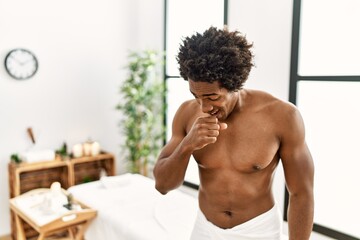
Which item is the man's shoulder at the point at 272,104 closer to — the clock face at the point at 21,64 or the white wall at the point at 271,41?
the white wall at the point at 271,41

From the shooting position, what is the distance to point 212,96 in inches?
44.1

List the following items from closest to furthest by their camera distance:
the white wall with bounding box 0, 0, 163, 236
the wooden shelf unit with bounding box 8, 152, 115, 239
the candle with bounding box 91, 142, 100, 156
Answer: the wooden shelf unit with bounding box 8, 152, 115, 239, the white wall with bounding box 0, 0, 163, 236, the candle with bounding box 91, 142, 100, 156

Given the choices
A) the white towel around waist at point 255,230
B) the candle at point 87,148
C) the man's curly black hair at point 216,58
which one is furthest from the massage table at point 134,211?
the man's curly black hair at point 216,58

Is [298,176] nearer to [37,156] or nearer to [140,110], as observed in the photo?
[37,156]

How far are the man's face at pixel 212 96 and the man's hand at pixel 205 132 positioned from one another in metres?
0.04

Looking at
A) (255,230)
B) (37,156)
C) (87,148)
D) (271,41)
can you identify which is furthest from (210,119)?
(87,148)

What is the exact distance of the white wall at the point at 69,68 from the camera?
3197 mm

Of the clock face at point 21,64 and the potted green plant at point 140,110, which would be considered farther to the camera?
the potted green plant at point 140,110

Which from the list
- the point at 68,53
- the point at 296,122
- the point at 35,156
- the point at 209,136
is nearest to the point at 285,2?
the point at 296,122

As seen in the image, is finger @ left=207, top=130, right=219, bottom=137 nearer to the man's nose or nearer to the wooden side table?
the man's nose

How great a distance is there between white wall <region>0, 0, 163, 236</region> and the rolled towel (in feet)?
0.55

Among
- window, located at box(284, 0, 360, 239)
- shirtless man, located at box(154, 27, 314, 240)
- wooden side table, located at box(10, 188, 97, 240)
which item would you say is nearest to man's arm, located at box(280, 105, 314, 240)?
shirtless man, located at box(154, 27, 314, 240)

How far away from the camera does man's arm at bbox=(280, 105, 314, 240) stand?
116 cm

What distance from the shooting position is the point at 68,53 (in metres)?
3.51
